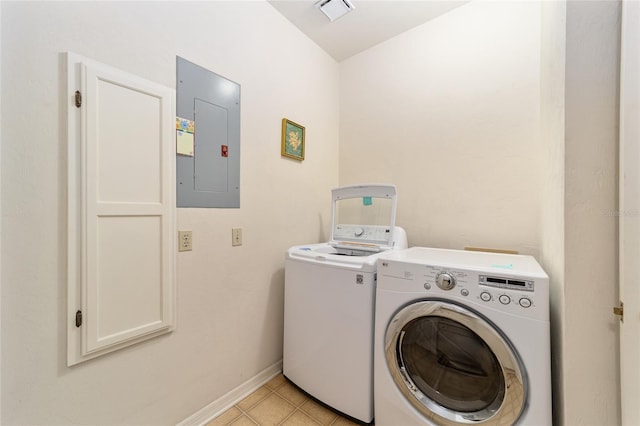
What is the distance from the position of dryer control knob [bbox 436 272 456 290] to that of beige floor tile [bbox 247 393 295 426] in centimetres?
115

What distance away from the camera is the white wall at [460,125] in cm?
154

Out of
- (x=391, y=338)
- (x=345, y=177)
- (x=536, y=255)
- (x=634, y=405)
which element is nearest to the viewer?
(x=634, y=405)

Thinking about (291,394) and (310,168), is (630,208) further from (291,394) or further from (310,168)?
(291,394)

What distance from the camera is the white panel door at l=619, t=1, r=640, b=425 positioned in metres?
0.73

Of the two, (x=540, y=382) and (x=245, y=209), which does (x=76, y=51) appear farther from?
(x=540, y=382)

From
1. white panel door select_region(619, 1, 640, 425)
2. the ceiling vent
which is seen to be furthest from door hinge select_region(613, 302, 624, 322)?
the ceiling vent

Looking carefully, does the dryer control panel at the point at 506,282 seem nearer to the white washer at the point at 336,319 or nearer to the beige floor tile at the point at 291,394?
the white washer at the point at 336,319

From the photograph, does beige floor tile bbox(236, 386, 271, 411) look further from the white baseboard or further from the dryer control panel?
the dryer control panel

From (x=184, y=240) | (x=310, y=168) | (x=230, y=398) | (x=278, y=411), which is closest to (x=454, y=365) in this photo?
(x=278, y=411)

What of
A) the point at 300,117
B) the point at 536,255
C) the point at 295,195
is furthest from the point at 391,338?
the point at 300,117

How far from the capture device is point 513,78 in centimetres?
157

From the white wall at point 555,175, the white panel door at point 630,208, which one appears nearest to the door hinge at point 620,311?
the white panel door at point 630,208

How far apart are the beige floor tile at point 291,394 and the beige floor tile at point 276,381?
0.10 ft

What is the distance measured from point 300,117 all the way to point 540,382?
1.98 meters
